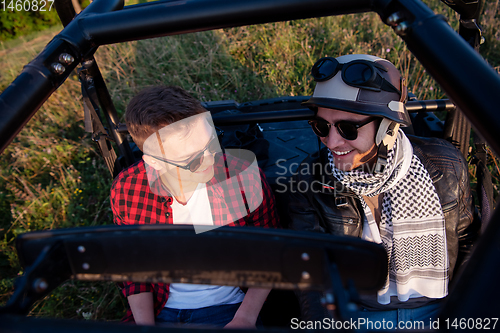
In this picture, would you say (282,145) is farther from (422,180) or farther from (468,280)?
(468,280)

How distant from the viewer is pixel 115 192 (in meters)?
2.00

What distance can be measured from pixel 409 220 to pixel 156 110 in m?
1.52

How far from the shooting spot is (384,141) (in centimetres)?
172

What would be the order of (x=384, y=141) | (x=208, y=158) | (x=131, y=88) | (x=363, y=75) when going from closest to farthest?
(x=363, y=75) < (x=384, y=141) < (x=208, y=158) < (x=131, y=88)

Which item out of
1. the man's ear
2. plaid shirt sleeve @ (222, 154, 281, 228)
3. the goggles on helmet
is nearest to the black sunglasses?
the goggles on helmet

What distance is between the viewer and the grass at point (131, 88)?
342 centimetres

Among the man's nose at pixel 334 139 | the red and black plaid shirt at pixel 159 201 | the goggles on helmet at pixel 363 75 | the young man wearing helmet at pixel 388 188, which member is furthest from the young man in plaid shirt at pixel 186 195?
the goggles on helmet at pixel 363 75

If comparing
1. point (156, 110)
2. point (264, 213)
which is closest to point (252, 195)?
point (264, 213)

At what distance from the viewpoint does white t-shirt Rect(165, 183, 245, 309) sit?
1.94 meters

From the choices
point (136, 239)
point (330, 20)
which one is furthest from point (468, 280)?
point (330, 20)

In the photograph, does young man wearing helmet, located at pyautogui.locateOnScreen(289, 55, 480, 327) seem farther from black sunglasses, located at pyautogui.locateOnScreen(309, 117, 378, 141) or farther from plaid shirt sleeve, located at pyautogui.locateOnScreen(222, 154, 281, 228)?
plaid shirt sleeve, located at pyautogui.locateOnScreen(222, 154, 281, 228)

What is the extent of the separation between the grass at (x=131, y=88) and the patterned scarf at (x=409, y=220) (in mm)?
1747

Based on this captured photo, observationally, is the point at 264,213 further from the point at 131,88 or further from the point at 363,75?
the point at 131,88

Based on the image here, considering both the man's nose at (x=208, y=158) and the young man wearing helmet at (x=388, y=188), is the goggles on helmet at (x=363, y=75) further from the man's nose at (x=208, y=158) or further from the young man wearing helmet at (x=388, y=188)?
the man's nose at (x=208, y=158)
